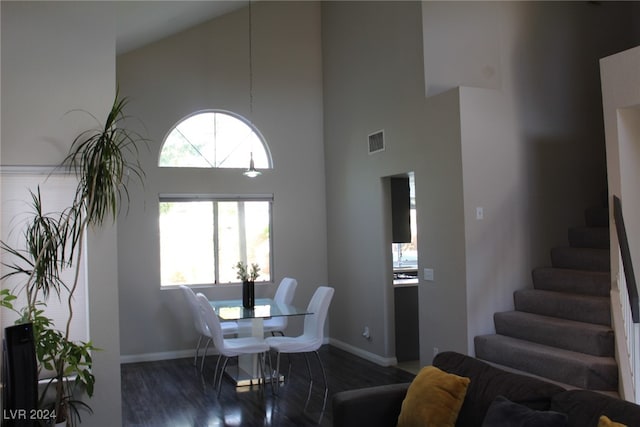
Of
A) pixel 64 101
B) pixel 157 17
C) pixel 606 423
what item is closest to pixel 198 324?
pixel 64 101

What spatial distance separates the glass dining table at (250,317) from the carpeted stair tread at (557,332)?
6.01 feet

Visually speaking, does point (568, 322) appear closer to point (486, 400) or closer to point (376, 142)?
point (486, 400)

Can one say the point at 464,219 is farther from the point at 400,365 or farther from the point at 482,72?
the point at 400,365

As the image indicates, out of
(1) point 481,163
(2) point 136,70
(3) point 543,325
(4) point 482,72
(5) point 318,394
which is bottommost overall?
(5) point 318,394

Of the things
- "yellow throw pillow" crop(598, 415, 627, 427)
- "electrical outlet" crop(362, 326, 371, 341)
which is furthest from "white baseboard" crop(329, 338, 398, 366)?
"yellow throw pillow" crop(598, 415, 627, 427)

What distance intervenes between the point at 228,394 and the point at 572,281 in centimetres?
334

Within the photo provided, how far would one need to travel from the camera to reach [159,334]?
703 cm

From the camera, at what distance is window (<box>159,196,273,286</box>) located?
7.17m

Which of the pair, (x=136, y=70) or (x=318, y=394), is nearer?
(x=318, y=394)

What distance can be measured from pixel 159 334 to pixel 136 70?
327 cm

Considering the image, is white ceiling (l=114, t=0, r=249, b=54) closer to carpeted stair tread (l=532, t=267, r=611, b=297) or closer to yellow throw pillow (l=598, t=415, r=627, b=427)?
carpeted stair tread (l=532, t=267, r=611, b=297)

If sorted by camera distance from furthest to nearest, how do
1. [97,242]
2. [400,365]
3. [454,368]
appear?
[400,365], [97,242], [454,368]

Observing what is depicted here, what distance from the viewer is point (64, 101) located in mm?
4188

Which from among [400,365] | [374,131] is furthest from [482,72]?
[400,365]
